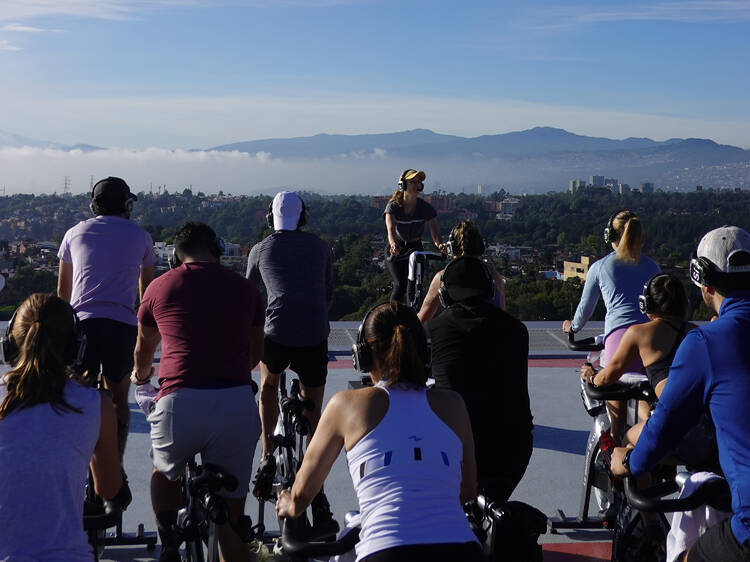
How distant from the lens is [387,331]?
2.90m

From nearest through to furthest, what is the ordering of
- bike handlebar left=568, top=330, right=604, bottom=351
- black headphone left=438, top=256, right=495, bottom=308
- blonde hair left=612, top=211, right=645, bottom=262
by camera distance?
black headphone left=438, top=256, right=495, bottom=308, bike handlebar left=568, top=330, right=604, bottom=351, blonde hair left=612, top=211, right=645, bottom=262

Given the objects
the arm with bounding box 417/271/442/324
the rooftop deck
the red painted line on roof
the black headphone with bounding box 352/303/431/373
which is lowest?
the red painted line on roof

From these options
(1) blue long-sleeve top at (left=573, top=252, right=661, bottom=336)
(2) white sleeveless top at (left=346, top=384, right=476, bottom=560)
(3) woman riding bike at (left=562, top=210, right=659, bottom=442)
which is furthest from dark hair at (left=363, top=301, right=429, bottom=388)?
(1) blue long-sleeve top at (left=573, top=252, right=661, bottom=336)

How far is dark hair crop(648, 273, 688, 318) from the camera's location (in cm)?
419

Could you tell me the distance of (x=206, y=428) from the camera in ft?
12.2

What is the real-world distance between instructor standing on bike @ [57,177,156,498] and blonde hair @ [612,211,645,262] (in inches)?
108

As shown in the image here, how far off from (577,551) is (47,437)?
3003 millimetres

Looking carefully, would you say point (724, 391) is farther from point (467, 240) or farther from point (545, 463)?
point (545, 463)

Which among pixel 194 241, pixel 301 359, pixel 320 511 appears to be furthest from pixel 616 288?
pixel 194 241

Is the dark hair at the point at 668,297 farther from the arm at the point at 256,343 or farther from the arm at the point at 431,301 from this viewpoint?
the arm at the point at 256,343

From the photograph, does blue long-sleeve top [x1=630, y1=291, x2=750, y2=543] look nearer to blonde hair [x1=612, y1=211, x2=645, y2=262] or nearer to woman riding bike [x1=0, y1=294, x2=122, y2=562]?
woman riding bike [x1=0, y1=294, x2=122, y2=562]

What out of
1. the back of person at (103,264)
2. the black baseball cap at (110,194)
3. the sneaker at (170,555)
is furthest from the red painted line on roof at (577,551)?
the black baseball cap at (110,194)

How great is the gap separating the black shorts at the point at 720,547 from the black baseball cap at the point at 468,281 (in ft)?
4.76

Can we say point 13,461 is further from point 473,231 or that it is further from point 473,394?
point 473,231
